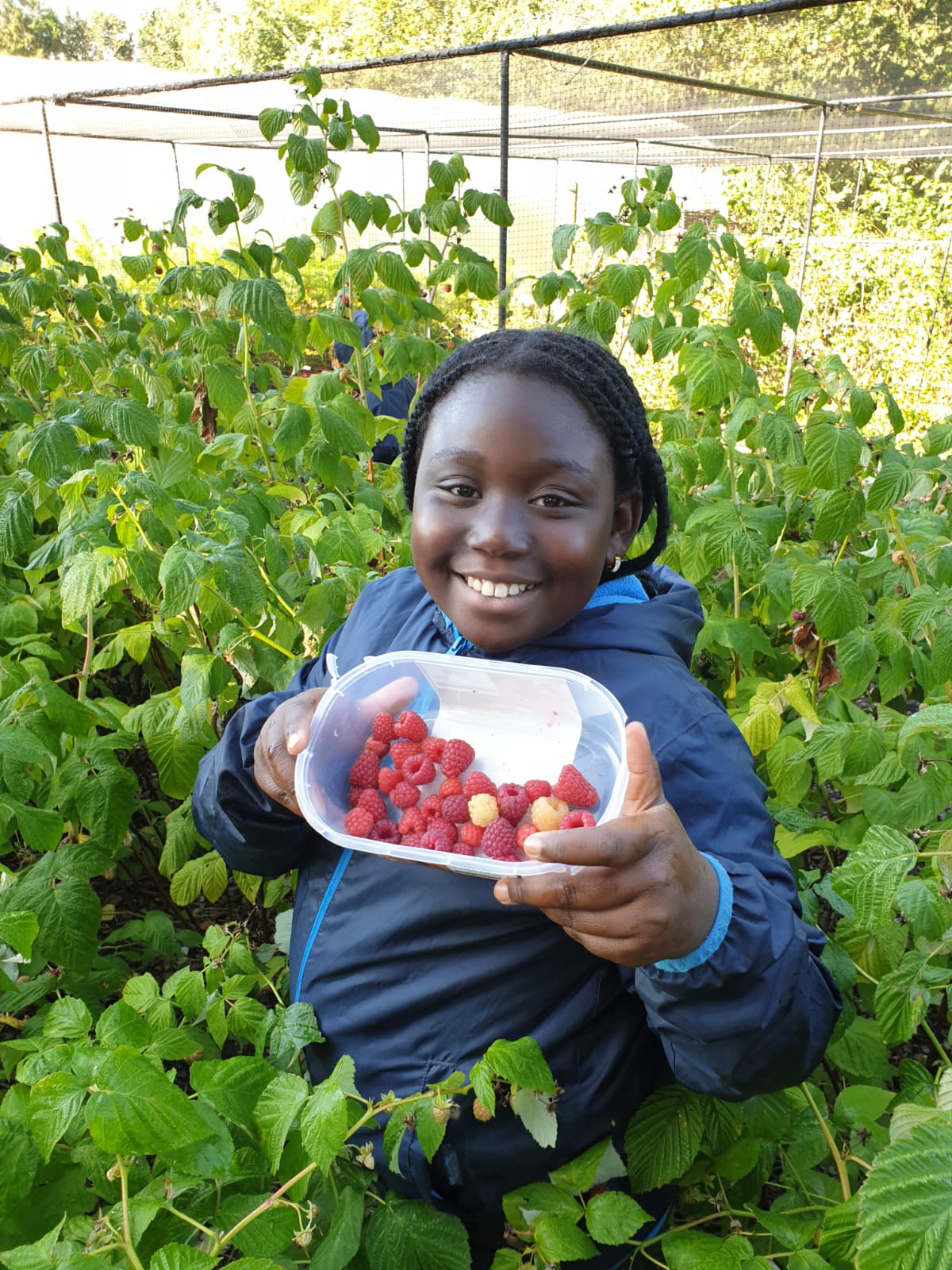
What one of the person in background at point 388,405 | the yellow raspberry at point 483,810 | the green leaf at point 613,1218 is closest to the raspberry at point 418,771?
the yellow raspberry at point 483,810

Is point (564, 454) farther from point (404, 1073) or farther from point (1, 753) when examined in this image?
point (1, 753)

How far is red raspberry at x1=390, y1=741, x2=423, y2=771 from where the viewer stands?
3.54 feet

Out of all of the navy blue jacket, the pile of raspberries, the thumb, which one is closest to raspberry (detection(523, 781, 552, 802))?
the pile of raspberries

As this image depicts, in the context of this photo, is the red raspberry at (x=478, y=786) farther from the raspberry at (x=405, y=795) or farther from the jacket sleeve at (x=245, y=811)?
the jacket sleeve at (x=245, y=811)

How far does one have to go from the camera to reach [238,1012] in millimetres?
1063

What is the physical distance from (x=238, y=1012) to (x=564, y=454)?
2.32 ft

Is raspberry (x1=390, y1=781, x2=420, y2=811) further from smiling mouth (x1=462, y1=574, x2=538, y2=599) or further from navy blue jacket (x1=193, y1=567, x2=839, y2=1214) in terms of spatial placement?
smiling mouth (x1=462, y1=574, x2=538, y2=599)

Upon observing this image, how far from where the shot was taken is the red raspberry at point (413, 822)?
3.28 ft

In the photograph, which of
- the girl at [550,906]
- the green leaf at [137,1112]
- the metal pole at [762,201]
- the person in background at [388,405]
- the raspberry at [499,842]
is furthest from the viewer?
the metal pole at [762,201]

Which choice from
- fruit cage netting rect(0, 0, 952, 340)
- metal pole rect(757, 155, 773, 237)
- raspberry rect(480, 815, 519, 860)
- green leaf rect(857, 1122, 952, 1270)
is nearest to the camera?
green leaf rect(857, 1122, 952, 1270)

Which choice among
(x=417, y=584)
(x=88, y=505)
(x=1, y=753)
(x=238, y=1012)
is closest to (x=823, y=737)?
(x=417, y=584)

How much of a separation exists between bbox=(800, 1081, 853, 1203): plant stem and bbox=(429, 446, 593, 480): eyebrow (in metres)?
0.75

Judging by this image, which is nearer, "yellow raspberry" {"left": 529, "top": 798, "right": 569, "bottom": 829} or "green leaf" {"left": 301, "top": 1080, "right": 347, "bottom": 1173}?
"green leaf" {"left": 301, "top": 1080, "right": 347, "bottom": 1173}

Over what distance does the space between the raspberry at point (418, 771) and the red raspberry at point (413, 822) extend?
58mm
